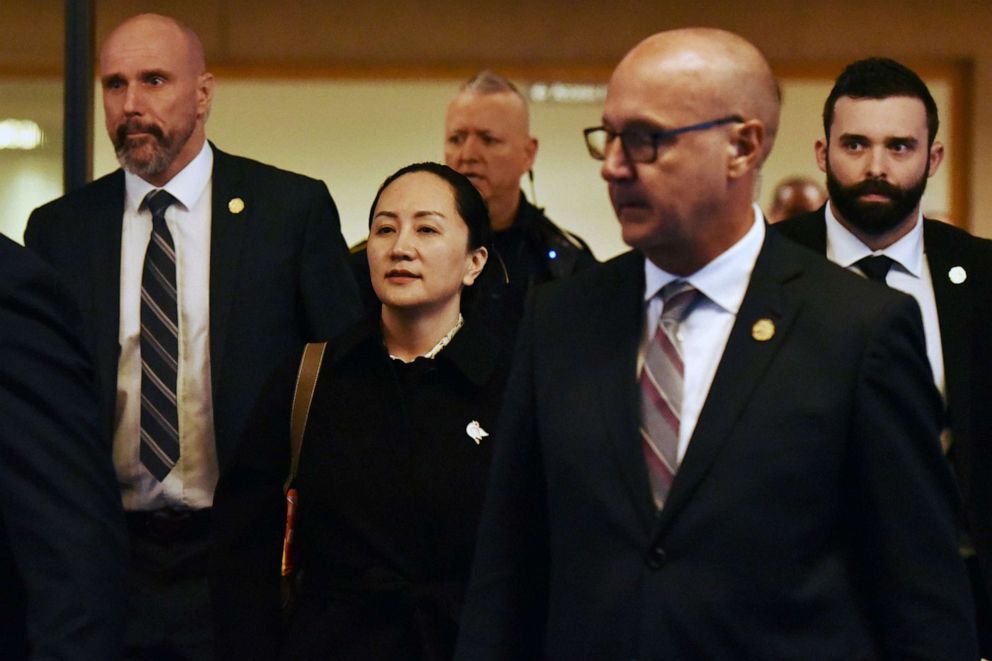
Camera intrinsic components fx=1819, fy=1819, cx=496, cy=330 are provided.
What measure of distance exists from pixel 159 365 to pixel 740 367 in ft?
5.64

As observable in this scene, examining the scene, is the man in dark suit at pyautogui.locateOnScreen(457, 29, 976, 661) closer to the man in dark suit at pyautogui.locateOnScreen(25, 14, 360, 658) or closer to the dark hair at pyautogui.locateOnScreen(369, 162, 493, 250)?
the dark hair at pyautogui.locateOnScreen(369, 162, 493, 250)

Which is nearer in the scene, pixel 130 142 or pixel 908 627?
pixel 908 627

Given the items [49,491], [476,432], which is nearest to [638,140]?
[49,491]

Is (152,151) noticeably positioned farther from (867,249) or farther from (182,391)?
(867,249)

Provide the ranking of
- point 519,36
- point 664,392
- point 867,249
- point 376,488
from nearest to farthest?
point 664,392, point 376,488, point 867,249, point 519,36

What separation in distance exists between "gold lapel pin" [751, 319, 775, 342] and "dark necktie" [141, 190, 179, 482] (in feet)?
5.54

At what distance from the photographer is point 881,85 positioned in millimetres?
3814

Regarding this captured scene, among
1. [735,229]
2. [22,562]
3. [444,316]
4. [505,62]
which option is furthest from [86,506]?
[505,62]

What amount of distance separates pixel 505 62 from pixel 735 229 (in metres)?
4.86

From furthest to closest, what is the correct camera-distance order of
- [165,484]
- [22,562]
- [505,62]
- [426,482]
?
[505,62] → [165,484] → [426,482] → [22,562]

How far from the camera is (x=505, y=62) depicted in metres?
7.27

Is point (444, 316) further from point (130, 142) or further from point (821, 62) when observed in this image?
point (821, 62)

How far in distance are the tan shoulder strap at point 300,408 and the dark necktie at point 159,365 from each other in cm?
47

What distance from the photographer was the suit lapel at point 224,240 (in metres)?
3.81
